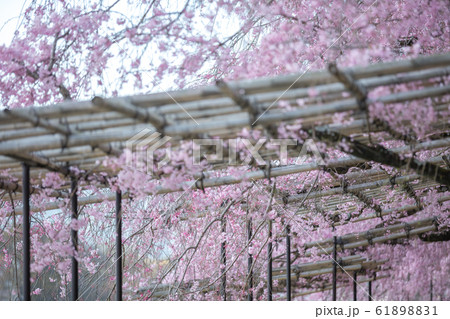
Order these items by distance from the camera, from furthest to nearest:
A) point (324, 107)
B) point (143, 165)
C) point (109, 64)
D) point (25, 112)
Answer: point (109, 64) → point (143, 165) → point (324, 107) → point (25, 112)

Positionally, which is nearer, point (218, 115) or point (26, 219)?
point (218, 115)

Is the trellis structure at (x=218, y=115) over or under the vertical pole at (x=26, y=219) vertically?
over

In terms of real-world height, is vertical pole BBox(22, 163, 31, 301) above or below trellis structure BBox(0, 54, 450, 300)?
below

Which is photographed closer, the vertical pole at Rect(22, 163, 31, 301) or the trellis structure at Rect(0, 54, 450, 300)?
the trellis structure at Rect(0, 54, 450, 300)

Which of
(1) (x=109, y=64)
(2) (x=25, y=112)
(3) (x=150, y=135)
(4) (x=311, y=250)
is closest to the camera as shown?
(2) (x=25, y=112)

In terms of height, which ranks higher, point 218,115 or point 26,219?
point 218,115

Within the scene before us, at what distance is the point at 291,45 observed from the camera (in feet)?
9.70

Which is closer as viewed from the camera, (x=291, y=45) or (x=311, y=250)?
(x=291, y=45)

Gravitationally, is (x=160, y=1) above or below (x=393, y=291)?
above

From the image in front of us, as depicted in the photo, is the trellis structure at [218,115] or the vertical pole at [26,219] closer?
→ the trellis structure at [218,115]

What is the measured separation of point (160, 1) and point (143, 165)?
3.41ft
